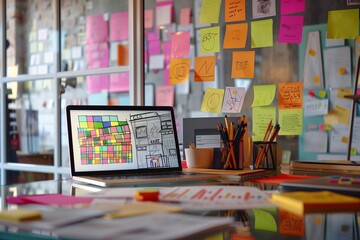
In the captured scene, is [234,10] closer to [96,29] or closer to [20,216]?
[96,29]

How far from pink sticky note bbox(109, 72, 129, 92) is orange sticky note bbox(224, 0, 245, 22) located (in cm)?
77

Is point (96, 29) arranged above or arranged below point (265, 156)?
above

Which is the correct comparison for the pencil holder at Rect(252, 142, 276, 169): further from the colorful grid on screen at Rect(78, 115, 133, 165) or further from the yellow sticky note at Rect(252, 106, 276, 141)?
the yellow sticky note at Rect(252, 106, 276, 141)

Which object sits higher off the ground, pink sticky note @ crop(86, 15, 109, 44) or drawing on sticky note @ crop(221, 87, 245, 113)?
pink sticky note @ crop(86, 15, 109, 44)

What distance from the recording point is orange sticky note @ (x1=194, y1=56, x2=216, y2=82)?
2.53m

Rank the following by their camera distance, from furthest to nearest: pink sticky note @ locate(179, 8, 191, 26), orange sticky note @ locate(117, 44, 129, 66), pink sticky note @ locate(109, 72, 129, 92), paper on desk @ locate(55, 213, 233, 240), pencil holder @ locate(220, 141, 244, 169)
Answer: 1. pink sticky note @ locate(179, 8, 191, 26)
2. orange sticky note @ locate(117, 44, 129, 66)
3. pink sticky note @ locate(109, 72, 129, 92)
4. pencil holder @ locate(220, 141, 244, 169)
5. paper on desk @ locate(55, 213, 233, 240)

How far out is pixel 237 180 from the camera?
1459 mm

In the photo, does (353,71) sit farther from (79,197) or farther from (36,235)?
(36,235)

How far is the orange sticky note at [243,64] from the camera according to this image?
2.45 metres

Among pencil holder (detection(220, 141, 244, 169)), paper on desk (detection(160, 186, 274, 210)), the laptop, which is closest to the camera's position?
paper on desk (detection(160, 186, 274, 210))

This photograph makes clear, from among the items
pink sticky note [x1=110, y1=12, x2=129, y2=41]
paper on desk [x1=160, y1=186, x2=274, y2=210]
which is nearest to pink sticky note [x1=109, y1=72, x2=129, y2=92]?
pink sticky note [x1=110, y1=12, x2=129, y2=41]

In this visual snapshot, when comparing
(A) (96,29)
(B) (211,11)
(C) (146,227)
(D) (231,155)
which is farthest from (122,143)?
(A) (96,29)

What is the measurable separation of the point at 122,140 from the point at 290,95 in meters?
1.04

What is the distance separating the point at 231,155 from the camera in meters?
1.65
